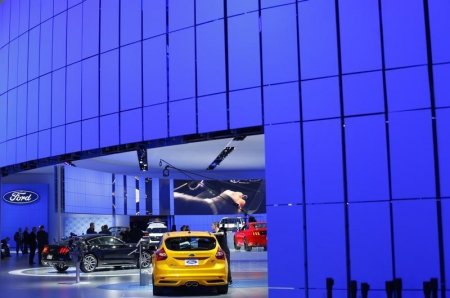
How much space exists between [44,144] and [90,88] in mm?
3914

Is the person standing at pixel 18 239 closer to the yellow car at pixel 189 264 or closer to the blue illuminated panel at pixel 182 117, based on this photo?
the blue illuminated panel at pixel 182 117

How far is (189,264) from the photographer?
53.7 feet

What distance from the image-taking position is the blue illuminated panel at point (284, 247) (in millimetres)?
15586

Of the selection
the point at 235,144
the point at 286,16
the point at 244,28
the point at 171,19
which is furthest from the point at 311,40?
the point at 235,144

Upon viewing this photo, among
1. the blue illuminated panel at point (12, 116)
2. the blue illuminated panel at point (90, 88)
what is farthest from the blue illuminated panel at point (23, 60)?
the blue illuminated panel at point (90, 88)

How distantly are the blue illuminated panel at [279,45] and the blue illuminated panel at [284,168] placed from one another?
1.33m

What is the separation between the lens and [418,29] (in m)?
15.0

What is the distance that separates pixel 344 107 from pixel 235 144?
13.3 metres

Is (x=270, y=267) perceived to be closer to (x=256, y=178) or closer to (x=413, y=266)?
(x=413, y=266)

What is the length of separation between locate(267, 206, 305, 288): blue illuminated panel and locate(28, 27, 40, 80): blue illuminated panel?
14.1 metres

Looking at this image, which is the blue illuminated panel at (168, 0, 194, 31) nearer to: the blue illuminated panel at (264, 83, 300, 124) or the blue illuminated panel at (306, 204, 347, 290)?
the blue illuminated panel at (264, 83, 300, 124)

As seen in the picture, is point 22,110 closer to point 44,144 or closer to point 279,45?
point 44,144

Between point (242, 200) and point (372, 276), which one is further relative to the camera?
point (242, 200)

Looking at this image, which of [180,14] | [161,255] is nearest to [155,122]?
[180,14]
